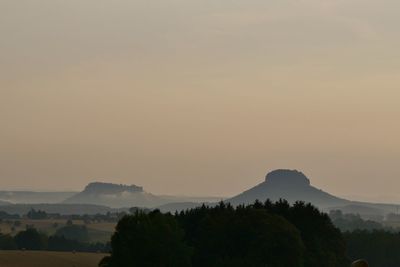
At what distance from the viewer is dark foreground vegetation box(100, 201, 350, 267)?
123 metres

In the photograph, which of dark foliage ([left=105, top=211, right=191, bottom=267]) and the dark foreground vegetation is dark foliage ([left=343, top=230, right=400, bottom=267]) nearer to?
the dark foreground vegetation

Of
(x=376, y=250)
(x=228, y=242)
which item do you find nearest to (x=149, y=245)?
(x=228, y=242)

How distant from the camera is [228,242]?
13212 centimetres

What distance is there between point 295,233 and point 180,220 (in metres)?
27.6

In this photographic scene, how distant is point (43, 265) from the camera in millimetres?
192750

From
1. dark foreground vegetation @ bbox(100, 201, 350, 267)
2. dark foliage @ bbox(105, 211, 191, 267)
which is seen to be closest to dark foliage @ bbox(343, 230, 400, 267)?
dark foreground vegetation @ bbox(100, 201, 350, 267)

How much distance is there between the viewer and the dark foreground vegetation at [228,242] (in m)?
123

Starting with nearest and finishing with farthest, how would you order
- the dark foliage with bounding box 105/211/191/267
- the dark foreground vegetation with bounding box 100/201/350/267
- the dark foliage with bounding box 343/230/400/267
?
the dark foliage with bounding box 105/211/191/267, the dark foreground vegetation with bounding box 100/201/350/267, the dark foliage with bounding box 343/230/400/267

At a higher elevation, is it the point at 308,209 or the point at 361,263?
the point at 308,209

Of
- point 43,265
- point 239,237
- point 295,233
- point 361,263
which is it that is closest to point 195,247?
point 239,237

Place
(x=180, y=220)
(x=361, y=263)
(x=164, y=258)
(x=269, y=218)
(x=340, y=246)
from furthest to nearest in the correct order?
(x=180, y=220) < (x=340, y=246) < (x=269, y=218) < (x=164, y=258) < (x=361, y=263)

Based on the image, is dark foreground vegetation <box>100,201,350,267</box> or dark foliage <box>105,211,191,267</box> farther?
dark foreground vegetation <box>100,201,350,267</box>

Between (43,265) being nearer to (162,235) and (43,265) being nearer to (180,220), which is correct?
(180,220)

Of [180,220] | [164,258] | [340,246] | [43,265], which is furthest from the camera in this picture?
[43,265]
